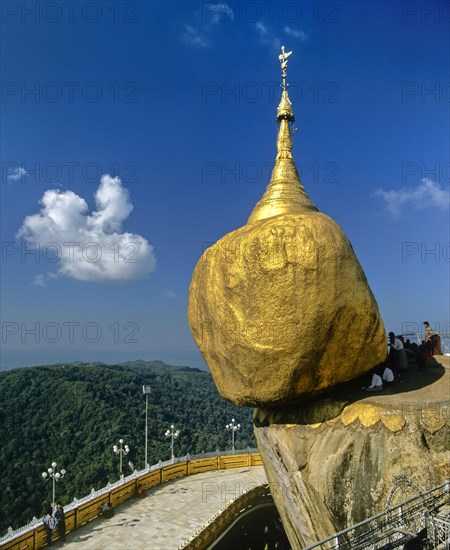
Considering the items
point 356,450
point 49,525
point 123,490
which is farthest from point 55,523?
point 356,450

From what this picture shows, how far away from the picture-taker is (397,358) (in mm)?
10195

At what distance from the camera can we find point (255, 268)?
8.09 metres

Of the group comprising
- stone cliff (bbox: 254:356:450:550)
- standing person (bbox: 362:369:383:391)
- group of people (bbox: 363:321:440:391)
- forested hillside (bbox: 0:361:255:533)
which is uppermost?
group of people (bbox: 363:321:440:391)

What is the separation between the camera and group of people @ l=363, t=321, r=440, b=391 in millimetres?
9211

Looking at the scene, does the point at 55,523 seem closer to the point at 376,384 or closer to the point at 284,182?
the point at 376,384

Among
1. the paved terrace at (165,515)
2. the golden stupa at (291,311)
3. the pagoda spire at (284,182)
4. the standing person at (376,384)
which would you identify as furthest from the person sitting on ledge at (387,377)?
the paved terrace at (165,515)

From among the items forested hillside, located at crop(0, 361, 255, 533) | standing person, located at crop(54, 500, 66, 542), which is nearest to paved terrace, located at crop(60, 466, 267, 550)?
standing person, located at crop(54, 500, 66, 542)

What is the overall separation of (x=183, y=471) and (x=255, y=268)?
725 inches

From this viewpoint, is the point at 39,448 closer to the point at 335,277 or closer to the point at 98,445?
the point at 98,445

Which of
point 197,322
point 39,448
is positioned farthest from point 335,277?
point 39,448

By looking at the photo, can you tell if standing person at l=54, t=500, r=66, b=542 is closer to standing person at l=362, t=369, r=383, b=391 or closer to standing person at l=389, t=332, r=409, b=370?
standing person at l=362, t=369, r=383, b=391

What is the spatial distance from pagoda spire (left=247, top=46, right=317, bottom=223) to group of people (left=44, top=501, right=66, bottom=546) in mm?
12327

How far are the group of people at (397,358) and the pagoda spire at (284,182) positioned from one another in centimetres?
426

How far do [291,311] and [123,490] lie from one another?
15.3m
